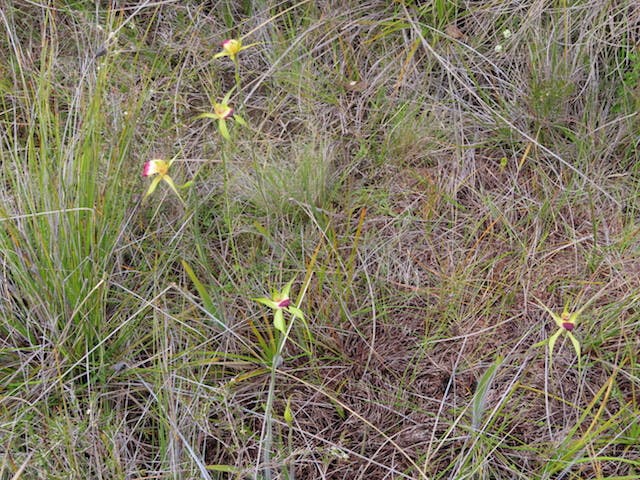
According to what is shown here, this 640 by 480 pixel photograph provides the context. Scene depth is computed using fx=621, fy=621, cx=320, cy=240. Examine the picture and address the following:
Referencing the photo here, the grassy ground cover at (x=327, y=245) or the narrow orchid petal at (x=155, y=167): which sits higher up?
the narrow orchid petal at (x=155, y=167)

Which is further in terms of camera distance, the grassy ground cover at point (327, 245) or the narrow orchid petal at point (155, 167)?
the grassy ground cover at point (327, 245)

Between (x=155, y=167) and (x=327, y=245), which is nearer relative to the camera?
(x=155, y=167)

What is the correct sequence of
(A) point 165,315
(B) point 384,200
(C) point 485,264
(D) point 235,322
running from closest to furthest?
(A) point 165,315, (D) point 235,322, (C) point 485,264, (B) point 384,200

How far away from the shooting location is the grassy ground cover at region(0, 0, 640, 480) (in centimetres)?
Answer: 136

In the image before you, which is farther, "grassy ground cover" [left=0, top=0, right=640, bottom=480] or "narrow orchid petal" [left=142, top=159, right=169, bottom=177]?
"grassy ground cover" [left=0, top=0, right=640, bottom=480]

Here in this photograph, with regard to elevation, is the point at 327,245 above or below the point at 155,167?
below

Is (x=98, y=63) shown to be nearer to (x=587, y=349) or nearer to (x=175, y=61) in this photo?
(x=175, y=61)

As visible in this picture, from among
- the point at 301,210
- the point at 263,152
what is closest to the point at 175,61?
the point at 263,152

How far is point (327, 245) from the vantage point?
1.64 meters

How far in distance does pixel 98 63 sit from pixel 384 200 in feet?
2.95

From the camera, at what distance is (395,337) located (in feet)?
5.03

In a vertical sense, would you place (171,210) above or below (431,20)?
below

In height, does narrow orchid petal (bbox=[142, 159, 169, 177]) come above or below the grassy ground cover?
above

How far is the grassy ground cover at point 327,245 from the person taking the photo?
1357mm
